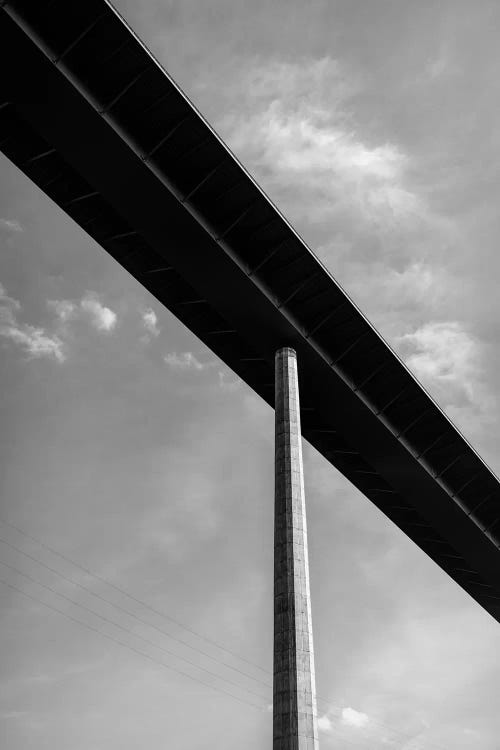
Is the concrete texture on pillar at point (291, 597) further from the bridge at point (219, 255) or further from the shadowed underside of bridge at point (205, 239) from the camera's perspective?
the shadowed underside of bridge at point (205, 239)

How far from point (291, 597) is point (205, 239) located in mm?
13744

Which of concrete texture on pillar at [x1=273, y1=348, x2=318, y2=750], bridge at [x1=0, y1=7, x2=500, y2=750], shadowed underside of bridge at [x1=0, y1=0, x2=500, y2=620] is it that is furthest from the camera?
shadowed underside of bridge at [x1=0, y1=0, x2=500, y2=620]

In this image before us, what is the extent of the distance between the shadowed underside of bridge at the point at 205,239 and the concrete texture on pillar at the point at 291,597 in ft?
13.0

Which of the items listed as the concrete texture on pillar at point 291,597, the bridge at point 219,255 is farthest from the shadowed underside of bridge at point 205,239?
the concrete texture on pillar at point 291,597

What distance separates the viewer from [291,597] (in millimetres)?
21828

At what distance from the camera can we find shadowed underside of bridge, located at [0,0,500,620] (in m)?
21.3

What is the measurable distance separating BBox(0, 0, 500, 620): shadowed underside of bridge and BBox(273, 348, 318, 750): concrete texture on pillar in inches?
155

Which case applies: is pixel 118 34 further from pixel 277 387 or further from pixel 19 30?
pixel 277 387

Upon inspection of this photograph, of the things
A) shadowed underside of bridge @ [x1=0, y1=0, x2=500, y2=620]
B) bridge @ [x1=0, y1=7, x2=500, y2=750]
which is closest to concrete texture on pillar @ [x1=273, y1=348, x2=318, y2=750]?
bridge @ [x1=0, y1=7, x2=500, y2=750]

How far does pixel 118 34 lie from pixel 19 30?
127 inches

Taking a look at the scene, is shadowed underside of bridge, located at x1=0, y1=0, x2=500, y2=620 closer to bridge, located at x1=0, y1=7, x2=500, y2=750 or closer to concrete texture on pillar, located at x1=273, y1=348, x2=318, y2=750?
bridge, located at x1=0, y1=7, x2=500, y2=750

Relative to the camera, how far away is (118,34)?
2136 cm

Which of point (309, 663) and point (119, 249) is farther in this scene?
point (119, 249)

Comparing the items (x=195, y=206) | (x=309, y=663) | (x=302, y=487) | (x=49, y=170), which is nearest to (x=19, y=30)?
(x=49, y=170)
